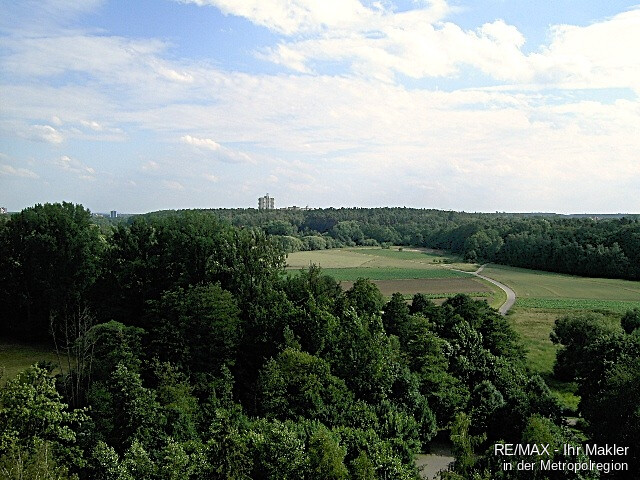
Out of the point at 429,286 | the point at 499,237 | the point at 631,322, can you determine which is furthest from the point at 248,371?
the point at 499,237

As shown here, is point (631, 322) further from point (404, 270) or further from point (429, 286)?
point (404, 270)

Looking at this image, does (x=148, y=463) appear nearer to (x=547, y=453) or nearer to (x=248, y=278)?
(x=547, y=453)

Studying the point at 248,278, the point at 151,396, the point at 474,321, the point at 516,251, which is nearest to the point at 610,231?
the point at 516,251

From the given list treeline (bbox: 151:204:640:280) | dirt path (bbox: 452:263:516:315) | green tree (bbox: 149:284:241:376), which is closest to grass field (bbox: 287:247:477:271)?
treeline (bbox: 151:204:640:280)

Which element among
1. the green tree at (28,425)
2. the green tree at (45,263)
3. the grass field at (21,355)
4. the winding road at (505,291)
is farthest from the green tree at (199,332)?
the winding road at (505,291)

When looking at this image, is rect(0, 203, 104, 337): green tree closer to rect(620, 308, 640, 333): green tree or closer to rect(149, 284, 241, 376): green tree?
rect(149, 284, 241, 376): green tree

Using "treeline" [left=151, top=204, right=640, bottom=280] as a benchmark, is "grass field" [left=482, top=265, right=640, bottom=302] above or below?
below

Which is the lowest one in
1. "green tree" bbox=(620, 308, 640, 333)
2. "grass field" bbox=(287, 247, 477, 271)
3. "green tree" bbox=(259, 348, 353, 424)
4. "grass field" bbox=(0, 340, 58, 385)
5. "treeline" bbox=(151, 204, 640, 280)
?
"grass field" bbox=(0, 340, 58, 385)
